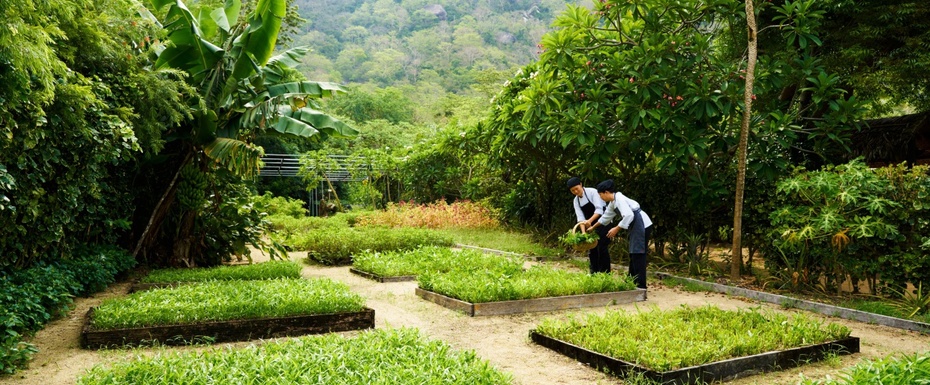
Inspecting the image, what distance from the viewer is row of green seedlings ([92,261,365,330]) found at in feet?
20.9

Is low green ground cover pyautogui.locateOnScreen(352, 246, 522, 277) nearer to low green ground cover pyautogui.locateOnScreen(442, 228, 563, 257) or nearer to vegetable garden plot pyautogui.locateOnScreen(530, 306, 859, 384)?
low green ground cover pyautogui.locateOnScreen(442, 228, 563, 257)

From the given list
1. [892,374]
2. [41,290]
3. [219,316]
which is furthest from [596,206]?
[41,290]

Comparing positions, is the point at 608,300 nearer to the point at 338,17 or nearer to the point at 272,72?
the point at 272,72

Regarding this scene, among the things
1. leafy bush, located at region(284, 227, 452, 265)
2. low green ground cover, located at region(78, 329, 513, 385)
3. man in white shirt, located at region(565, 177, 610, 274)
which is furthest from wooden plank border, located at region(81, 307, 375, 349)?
leafy bush, located at region(284, 227, 452, 265)

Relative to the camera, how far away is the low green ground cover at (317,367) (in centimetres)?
437

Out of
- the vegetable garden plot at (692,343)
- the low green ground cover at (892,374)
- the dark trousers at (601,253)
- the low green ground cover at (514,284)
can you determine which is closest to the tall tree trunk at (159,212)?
the low green ground cover at (514,284)

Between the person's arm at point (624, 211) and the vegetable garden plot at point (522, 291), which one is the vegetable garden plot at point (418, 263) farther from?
the person's arm at point (624, 211)

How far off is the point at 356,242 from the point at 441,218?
6476 mm

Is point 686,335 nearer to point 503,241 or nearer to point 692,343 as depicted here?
point 692,343

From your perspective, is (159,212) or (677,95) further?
(159,212)

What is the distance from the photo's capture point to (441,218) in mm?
19766

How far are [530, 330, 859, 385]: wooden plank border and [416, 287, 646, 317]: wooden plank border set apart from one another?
1.71m

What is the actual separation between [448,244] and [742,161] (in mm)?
6897

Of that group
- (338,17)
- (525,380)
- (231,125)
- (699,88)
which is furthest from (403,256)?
(338,17)
